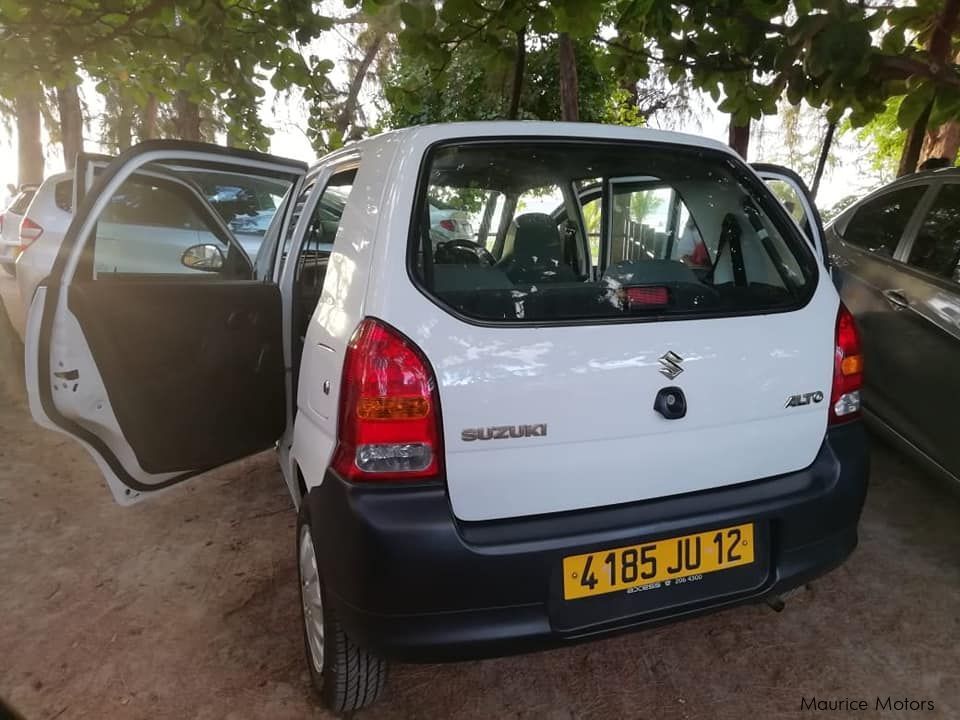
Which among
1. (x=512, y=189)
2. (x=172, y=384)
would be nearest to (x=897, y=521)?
(x=512, y=189)

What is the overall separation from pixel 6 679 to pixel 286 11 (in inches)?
165

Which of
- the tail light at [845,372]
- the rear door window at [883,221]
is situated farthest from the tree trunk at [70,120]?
the tail light at [845,372]

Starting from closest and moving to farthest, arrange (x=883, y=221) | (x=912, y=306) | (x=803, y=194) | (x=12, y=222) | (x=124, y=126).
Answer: (x=803, y=194), (x=912, y=306), (x=883, y=221), (x=12, y=222), (x=124, y=126)

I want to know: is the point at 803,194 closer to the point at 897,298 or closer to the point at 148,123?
the point at 897,298

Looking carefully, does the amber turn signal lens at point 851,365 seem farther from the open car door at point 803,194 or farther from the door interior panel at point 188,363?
the door interior panel at point 188,363

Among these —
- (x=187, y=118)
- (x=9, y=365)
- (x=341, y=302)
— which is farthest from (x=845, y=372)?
(x=187, y=118)

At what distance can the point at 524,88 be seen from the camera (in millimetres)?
8273

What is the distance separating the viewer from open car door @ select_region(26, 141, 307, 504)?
7.14 ft

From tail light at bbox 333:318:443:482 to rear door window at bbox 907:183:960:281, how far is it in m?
2.65

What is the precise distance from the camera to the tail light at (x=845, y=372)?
1.91 m

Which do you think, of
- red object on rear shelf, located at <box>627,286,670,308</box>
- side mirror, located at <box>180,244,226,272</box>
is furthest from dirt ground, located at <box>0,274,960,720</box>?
side mirror, located at <box>180,244,226,272</box>

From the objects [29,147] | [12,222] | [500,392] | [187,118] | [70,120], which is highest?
[70,120]

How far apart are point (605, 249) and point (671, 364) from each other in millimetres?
1377

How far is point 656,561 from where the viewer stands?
1660mm
